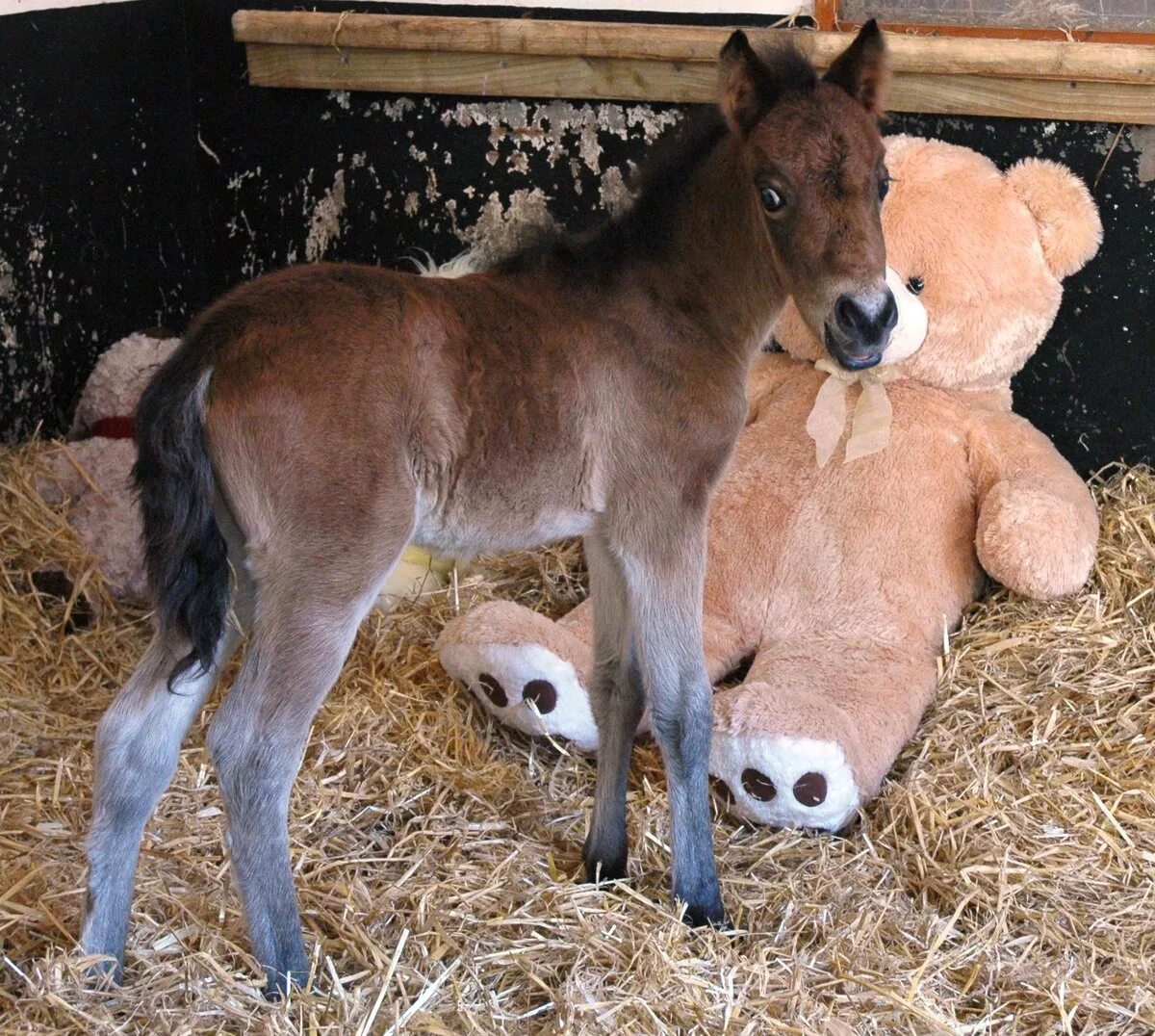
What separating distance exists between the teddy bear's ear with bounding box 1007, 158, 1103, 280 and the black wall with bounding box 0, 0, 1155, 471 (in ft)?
0.85

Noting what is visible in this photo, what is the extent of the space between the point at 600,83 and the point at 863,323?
6.15 ft

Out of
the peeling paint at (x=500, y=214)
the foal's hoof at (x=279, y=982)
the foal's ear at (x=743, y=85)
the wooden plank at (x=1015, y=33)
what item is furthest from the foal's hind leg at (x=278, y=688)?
the wooden plank at (x=1015, y=33)

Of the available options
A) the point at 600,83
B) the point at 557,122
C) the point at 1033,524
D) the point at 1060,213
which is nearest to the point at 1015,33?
the point at 1060,213

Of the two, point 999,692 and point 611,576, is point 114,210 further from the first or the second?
point 999,692

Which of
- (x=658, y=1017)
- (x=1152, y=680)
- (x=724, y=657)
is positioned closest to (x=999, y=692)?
(x=1152, y=680)

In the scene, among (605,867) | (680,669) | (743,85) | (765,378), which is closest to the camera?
(743,85)

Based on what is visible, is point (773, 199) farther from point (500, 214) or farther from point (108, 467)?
point (108, 467)

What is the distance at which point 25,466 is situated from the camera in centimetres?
374

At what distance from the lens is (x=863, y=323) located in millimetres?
2330

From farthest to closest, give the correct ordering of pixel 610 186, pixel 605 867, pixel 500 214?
pixel 500 214, pixel 610 186, pixel 605 867

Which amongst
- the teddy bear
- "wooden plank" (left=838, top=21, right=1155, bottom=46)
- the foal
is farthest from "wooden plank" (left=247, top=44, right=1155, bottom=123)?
the foal

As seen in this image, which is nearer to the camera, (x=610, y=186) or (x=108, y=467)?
(x=108, y=467)

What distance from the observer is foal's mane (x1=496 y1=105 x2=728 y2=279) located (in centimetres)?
264

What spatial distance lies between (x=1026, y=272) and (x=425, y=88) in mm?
1888
